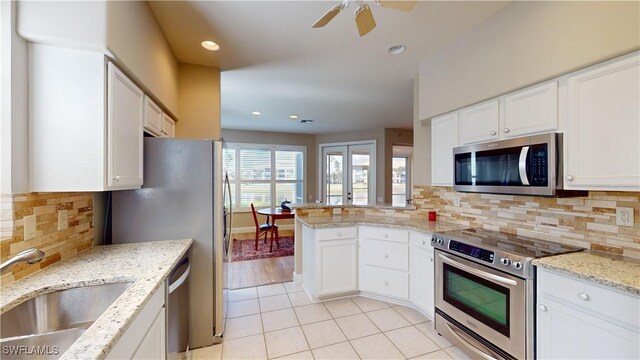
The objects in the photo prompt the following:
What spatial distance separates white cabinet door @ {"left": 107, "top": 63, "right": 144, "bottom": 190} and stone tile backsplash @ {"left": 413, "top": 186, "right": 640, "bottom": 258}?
9.37ft

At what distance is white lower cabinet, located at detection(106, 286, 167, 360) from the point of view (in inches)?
36.8

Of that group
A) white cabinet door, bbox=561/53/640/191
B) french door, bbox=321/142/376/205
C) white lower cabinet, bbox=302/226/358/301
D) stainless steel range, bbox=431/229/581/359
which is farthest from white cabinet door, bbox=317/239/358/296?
french door, bbox=321/142/376/205

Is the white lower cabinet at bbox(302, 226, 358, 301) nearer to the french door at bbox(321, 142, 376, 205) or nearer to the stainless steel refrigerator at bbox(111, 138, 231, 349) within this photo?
the stainless steel refrigerator at bbox(111, 138, 231, 349)

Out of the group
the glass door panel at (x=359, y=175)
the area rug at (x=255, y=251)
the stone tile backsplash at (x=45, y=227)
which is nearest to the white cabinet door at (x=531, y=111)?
the stone tile backsplash at (x=45, y=227)

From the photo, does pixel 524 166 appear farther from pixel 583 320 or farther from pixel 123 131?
pixel 123 131

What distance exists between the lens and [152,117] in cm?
202

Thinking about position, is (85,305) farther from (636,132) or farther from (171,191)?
(636,132)

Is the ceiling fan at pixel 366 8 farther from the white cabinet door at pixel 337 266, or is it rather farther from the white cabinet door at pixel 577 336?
the white cabinet door at pixel 337 266

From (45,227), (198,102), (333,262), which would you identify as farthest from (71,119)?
(333,262)

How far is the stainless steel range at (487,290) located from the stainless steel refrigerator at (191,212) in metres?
1.83

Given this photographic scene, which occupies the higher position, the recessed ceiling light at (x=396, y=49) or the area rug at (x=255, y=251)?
the recessed ceiling light at (x=396, y=49)

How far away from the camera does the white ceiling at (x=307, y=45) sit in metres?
1.93

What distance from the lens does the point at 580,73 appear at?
154cm

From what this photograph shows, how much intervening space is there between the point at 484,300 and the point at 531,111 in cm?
135
